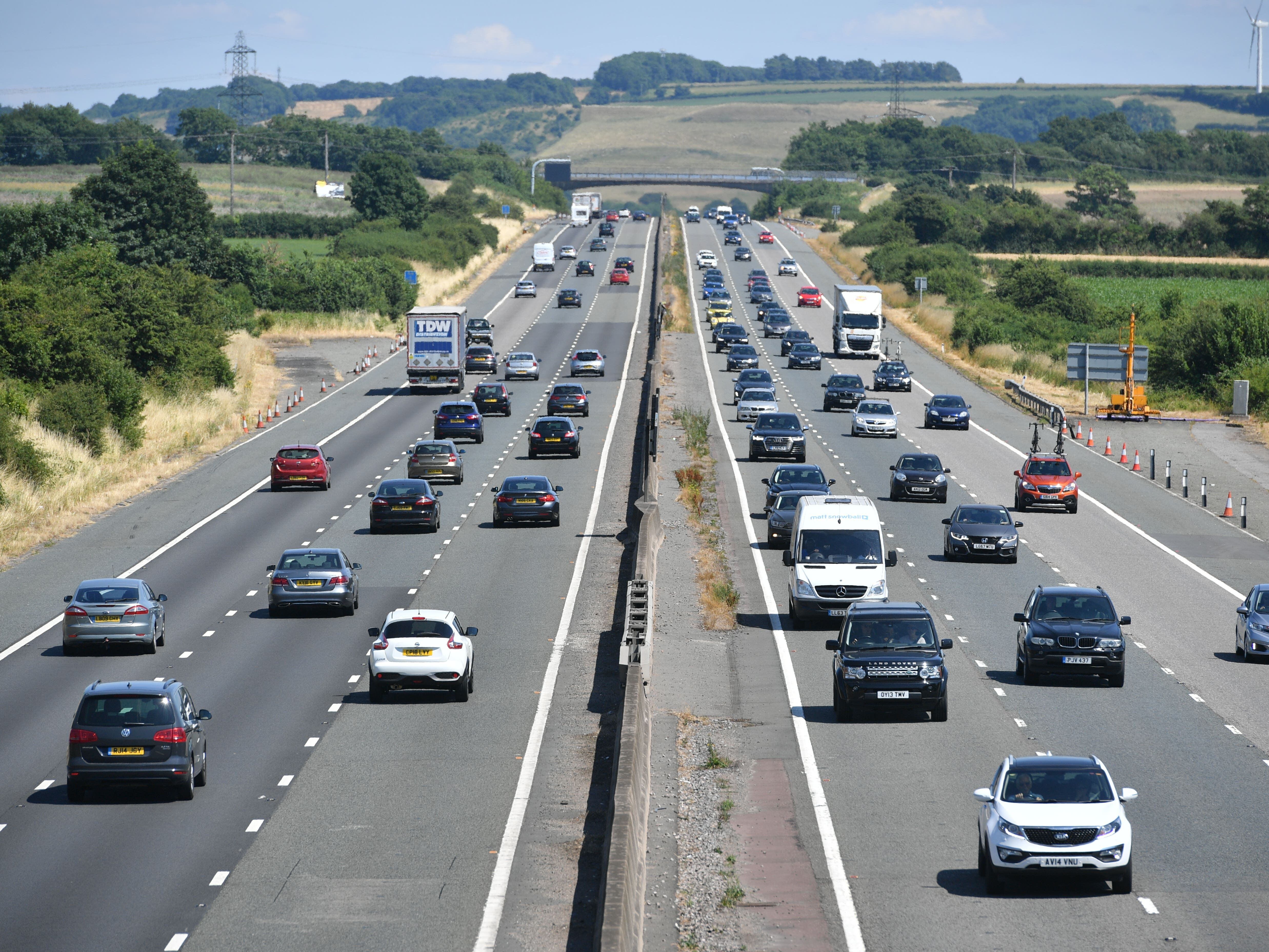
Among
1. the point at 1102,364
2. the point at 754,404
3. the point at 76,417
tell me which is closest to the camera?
the point at 76,417

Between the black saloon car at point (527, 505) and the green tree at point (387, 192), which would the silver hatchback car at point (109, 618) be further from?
the green tree at point (387, 192)

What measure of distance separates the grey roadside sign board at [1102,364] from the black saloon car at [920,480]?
81.0 ft

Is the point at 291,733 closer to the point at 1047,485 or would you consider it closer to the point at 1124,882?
the point at 1124,882

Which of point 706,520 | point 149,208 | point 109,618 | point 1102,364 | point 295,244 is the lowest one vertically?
point 706,520

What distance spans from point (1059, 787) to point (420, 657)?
42.9 ft

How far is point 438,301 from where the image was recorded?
11594 cm

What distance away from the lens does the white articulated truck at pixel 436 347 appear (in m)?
75.4

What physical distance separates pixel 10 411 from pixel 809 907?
148 ft

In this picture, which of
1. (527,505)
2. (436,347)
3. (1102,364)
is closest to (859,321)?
(1102,364)

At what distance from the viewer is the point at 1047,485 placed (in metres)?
49.5

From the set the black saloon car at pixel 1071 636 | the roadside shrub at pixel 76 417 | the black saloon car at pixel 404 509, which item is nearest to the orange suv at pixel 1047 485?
the black saloon car at pixel 404 509

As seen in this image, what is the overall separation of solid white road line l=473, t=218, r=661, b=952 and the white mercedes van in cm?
489

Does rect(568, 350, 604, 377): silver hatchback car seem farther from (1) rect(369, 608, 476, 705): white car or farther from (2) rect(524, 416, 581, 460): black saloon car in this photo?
(1) rect(369, 608, 476, 705): white car

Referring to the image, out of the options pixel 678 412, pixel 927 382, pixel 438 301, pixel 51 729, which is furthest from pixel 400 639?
pixel 438 301
